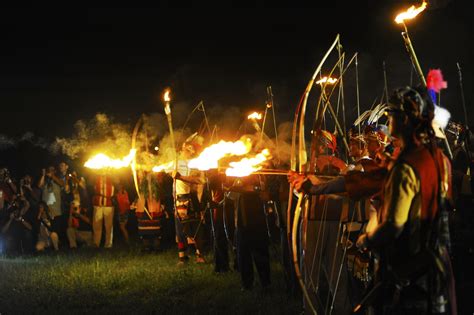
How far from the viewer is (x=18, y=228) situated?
1218cm

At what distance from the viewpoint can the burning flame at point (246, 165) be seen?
190 inches

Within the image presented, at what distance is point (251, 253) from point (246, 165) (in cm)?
241

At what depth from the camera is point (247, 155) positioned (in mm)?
5961

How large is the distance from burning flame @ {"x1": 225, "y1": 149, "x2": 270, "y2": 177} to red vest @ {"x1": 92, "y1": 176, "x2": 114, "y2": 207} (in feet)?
27.3

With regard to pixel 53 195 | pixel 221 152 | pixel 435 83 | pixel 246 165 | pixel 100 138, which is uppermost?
pixel 100 138

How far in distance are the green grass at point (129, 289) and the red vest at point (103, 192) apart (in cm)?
280

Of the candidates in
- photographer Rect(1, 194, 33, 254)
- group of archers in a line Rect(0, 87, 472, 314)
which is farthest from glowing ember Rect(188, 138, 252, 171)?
photographer Rect(1, 194, 33, 254)

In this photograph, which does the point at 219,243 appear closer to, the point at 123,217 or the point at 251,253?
the point at 251,253

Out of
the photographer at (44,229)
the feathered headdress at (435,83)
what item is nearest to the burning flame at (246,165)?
the feathered headdress at (435,83)

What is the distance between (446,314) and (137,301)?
453cm

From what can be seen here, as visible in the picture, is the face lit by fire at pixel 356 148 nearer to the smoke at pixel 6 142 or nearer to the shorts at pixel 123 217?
the shorts at pixel 123 217

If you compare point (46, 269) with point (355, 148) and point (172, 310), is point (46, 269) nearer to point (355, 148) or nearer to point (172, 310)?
point (172, 310)

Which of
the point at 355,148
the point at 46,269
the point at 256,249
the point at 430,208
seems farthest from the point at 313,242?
the point at 46,269

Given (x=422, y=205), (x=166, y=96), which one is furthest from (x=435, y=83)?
(x=166, y=96)
